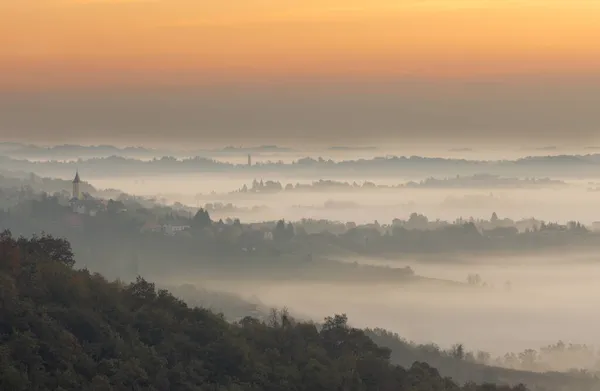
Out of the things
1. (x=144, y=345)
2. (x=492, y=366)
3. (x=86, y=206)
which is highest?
(x=86, y=206)

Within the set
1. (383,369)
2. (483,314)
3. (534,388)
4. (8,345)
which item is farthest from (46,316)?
(483,314)

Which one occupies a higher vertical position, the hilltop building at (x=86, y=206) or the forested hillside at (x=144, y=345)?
the hilltop building at (x=86, y=206)

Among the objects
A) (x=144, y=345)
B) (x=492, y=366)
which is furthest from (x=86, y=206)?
(x=144, y=345)

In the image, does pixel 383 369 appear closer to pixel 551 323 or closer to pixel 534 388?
pixel 534 388

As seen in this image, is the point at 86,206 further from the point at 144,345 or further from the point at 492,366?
the point at 144,345

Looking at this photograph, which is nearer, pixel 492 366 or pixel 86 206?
pixel 492 366

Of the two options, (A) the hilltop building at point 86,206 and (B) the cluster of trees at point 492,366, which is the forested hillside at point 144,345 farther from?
(A) the hilltop building at point 86,206

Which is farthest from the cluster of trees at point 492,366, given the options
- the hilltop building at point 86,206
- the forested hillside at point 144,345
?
the hilltop building at point 86,206

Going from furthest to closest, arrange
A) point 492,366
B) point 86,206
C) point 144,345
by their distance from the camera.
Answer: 1. point 86,206
2. point 492,366
3. point 144,345
